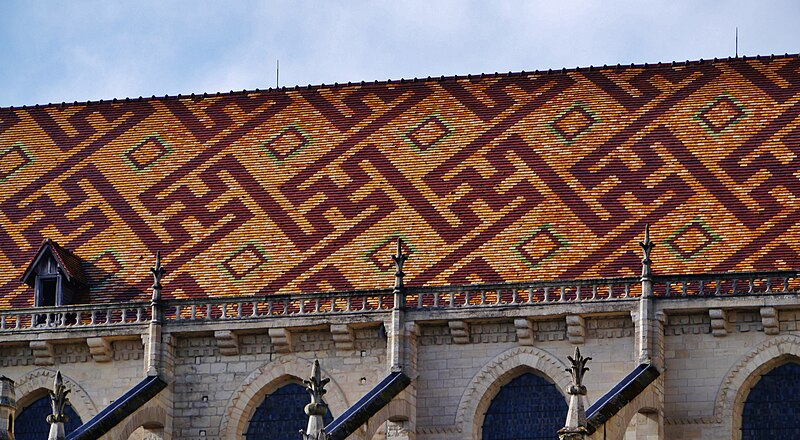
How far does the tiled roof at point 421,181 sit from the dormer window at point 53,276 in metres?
0.29

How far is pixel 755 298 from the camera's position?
34.2 m

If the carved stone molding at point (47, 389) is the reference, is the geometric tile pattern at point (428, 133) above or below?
above

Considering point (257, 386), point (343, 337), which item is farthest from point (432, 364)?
point (257, 386)

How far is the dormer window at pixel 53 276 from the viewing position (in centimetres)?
3706

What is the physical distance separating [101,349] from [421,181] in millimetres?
5458

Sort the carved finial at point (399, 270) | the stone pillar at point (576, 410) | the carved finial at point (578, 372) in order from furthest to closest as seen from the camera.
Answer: the carved finial at point (399, 270), the carved finial at point (578, 372), the stone pillar at point (576, 410)

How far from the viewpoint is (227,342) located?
35.9m

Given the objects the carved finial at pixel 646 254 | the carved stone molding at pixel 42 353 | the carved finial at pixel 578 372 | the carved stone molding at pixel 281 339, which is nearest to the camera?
the carved finial at pixel 578 372

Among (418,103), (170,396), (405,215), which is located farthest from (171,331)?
(418,103)

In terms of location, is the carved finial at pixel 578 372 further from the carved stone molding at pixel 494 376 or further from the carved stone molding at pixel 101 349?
the carved stone molding at pixel 101 349

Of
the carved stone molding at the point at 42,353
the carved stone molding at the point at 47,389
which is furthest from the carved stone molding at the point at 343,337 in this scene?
the carved stone molding at the point at 42,353

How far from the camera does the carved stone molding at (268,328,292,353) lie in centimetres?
3566

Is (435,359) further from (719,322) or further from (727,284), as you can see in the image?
(727,284)

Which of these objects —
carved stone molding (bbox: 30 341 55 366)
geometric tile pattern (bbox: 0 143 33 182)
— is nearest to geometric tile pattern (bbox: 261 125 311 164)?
geometric tile pattern (bbox: 0 143 33 182)
